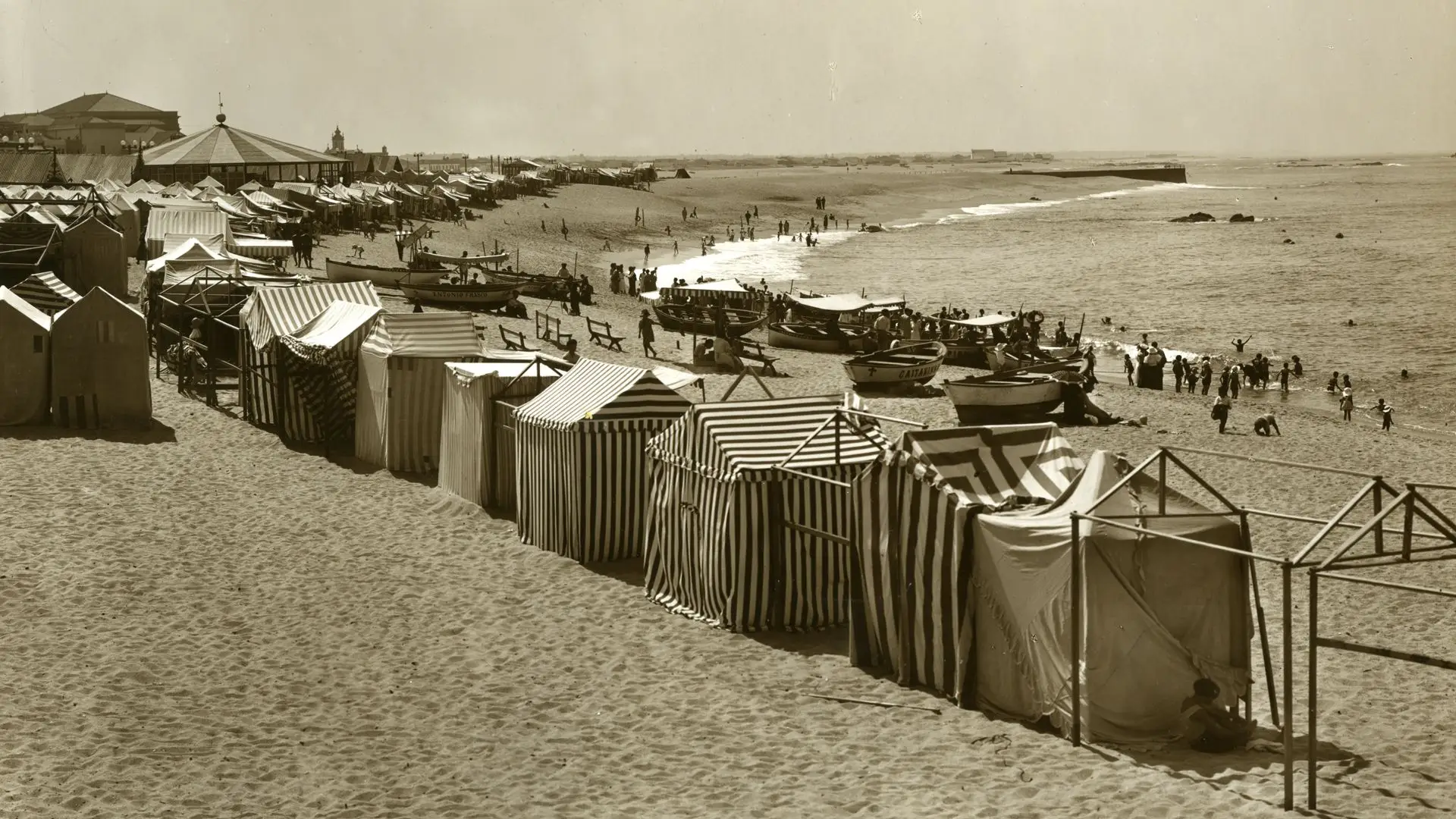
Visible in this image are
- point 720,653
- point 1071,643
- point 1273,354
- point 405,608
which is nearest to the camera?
point 1071,643

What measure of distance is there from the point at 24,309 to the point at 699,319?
20045 mm

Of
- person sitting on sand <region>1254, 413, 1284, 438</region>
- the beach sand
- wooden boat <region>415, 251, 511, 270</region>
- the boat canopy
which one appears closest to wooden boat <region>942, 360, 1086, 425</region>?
person sitting on sand <region>1254, 413, 1284, 438</region>

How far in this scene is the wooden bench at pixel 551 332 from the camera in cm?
3175

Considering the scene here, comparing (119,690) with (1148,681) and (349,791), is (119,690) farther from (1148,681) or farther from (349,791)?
(1148,681)

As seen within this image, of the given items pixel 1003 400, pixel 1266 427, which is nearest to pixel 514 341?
pixel 1003 400

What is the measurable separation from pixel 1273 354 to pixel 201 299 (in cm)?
A: 3123

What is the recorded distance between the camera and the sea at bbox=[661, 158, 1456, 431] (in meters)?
43.2

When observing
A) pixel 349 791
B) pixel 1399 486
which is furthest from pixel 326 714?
pixel 1399 486

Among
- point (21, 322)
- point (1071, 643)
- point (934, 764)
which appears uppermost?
point (21, 322)

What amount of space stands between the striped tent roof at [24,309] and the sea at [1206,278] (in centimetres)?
2674

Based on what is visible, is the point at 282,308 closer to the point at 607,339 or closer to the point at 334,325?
the point at 334,325

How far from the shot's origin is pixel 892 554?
1190 cm

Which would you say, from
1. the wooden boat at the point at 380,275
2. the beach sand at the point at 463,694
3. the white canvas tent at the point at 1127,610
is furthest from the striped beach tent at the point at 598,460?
the wooden boat at the point at 380,275

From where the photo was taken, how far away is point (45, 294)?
23797 millimetres
